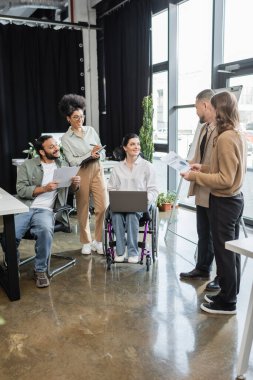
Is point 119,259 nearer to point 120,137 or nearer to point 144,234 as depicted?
point 144,234

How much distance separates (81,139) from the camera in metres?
3.27

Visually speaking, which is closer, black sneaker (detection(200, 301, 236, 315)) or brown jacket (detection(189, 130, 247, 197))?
brown jacket (detection(189, 130, 247, 197))

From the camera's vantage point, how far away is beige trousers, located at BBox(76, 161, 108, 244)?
3246mm

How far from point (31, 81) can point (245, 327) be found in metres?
5.14

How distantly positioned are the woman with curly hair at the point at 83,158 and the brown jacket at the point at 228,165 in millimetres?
1340

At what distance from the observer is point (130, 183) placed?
3.06m

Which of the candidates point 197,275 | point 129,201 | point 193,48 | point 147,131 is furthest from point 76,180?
point 193,48

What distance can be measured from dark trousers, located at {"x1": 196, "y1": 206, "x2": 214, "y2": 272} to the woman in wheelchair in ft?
1.58

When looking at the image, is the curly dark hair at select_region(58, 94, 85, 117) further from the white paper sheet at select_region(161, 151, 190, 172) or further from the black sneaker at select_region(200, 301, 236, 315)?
the black sneaker at select_region(200, 301, 236, 315)

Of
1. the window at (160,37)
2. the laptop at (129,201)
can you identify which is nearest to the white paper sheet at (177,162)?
the laptop at (129,201)

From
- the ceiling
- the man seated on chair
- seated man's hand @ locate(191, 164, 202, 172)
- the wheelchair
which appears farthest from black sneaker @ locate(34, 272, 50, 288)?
the ceiling

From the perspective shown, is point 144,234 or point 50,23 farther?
point 50,23

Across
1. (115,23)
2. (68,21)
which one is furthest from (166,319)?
(68,21)

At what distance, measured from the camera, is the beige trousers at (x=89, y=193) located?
3.25 meters
